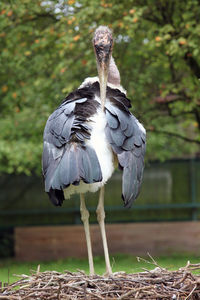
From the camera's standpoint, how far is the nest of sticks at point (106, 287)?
14.1 feet

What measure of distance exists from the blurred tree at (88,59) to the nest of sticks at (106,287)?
15.1 feet

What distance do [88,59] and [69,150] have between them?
16.8 feet

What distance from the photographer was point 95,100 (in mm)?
5492

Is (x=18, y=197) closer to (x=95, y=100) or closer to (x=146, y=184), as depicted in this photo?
(x=146, y=184)

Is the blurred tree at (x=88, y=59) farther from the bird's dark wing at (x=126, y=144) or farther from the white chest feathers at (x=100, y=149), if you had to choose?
the white chest feathers at (x=100, y=149)

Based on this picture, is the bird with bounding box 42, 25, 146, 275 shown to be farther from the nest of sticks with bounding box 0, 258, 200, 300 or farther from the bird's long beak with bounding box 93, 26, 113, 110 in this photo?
the nest of sticks with bounding box 0, 258, 200, 300

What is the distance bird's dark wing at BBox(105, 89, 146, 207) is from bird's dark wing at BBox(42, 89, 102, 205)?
0.58 ft

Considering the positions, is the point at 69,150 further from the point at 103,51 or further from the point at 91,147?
the point at 103,51

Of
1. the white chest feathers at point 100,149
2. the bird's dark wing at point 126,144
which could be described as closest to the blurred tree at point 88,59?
the bird's dark wing at point 126,144

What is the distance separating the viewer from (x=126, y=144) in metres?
5.18

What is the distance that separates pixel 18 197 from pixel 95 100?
9.56 m

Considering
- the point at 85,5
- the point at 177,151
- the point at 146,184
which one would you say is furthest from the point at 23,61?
the point at 146,184

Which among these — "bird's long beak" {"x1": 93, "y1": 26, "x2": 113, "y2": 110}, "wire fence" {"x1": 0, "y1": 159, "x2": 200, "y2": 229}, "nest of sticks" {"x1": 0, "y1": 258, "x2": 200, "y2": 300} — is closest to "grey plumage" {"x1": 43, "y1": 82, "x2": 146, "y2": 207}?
"bird's long beak" {"x1": 93, "y1": 26, "x2": 113, "y2": 110}

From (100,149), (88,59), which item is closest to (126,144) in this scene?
(100,149)
